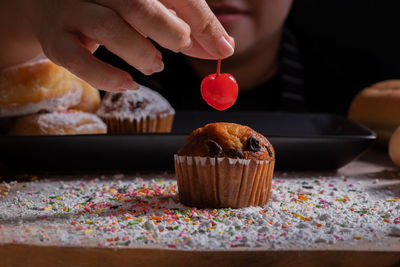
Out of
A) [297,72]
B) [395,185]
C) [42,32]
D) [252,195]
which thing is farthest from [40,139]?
[297,72]

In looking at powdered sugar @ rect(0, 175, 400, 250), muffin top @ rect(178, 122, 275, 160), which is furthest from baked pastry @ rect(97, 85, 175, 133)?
muffin top @ rect(178, 122, 275, 160)

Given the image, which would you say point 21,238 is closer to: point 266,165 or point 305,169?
point 266,165

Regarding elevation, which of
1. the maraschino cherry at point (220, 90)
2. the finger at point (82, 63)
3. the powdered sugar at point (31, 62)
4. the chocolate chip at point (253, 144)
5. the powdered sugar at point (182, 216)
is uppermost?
the finger at point (82, 63)

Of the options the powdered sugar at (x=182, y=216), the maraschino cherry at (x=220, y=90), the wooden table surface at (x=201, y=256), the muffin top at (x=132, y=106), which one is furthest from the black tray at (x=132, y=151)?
the wooden table surface at (x=201, y=256)

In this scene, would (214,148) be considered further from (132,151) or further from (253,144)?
(132,151)

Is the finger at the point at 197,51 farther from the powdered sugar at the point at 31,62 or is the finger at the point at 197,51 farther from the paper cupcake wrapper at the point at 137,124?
the paper cupcake wrapper at the point at 137,124

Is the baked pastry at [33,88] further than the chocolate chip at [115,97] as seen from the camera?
No

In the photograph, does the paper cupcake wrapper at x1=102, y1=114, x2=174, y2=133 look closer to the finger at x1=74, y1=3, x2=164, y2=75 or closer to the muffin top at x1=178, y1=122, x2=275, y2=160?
the muffin top at x1=178, y1=122, x2=275, y2=160

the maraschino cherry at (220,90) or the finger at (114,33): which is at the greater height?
the finger at (114,33)
